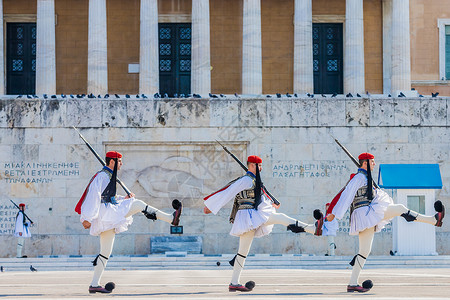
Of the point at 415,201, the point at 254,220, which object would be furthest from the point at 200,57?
the point at 254,220

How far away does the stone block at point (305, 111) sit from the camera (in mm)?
37094

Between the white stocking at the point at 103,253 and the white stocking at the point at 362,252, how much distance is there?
13.3 ft

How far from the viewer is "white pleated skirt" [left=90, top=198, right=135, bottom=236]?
16.8 meters

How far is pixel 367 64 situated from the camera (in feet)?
162

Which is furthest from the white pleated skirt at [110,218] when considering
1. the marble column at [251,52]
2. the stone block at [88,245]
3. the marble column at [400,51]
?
the marble column at [400,51]

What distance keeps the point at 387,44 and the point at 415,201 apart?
1784 cm

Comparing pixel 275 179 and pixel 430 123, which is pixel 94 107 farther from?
pixel 430 123

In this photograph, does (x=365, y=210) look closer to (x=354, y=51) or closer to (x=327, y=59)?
(x=354, y=51)

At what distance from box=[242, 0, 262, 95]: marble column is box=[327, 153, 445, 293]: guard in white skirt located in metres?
26.3

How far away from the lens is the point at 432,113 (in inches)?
1473

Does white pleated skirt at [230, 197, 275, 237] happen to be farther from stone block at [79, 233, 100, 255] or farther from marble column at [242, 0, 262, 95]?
marble column at [242, 0, 262, 95]

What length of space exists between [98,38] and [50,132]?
28.3 ft

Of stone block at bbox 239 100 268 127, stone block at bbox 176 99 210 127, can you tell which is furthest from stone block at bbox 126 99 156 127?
stone block at bbox 239 100 268 127

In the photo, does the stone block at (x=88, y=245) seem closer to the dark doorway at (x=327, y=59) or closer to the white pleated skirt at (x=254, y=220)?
the dark doorway at (x=327, y=59)
